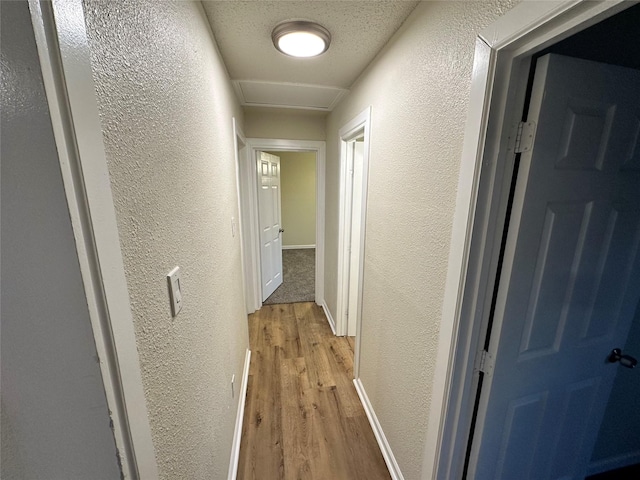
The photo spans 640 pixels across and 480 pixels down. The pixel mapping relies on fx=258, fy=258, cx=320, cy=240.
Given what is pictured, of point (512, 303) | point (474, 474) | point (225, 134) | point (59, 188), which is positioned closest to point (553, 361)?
point (512, 303)

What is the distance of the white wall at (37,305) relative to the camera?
31 cm

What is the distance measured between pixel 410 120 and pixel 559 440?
155 centimetres

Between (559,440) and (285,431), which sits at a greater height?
(559,440)

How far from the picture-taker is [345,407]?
1.91m

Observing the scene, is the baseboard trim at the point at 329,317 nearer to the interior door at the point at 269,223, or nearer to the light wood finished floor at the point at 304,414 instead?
the light wood finished floor at the point at 304,414

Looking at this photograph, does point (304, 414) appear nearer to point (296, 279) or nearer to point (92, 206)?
point (92, 206)

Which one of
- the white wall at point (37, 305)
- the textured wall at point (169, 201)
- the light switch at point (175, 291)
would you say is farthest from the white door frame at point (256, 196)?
the white wall at point (37, 305)

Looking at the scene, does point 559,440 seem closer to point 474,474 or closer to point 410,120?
point 474,474

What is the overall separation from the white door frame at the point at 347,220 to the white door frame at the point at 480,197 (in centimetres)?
92

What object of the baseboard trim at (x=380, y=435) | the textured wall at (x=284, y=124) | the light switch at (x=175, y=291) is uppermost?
the textured wall at (x=284, y=124)

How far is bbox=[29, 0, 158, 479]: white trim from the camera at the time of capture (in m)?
0.33

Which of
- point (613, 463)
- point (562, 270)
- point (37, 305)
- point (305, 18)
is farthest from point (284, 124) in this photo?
point (613, 463)

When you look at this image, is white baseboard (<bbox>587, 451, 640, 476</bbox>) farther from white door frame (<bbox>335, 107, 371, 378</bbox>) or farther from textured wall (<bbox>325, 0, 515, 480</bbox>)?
white door frame (<bbox>335, 107, 371, 378</bbox>)

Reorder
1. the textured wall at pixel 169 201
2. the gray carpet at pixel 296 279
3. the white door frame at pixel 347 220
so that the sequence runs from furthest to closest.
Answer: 1. the gray carpet at pixel 296 279
2. the white door frame at pixel 347 220
3. the textured wall at pixel 169 201
